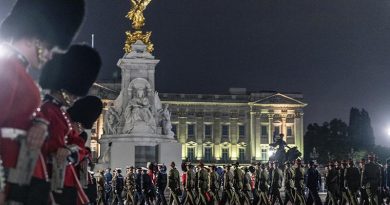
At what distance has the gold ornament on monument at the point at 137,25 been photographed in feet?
134

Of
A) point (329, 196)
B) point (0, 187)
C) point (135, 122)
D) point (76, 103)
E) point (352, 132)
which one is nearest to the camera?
point (0, 187)

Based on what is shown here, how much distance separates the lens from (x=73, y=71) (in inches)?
314

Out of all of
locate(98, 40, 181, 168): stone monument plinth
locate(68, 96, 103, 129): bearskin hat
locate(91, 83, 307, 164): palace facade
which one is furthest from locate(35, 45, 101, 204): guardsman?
locate(91, 83, 307, 164): palace facade

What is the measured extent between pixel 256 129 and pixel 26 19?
127m

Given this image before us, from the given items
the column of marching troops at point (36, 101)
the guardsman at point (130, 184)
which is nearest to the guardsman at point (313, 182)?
the guardsman at point (130, 184)

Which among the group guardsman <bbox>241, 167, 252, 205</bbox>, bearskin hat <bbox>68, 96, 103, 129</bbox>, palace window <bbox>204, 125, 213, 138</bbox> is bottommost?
guardsman <bbox>241, 167, 252, 205</bbox>

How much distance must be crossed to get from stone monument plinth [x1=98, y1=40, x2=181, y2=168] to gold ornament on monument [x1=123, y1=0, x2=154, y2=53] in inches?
30.5

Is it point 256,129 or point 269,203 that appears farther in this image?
point 256,129

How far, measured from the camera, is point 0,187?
4.45 metres

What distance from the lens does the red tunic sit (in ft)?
14.9

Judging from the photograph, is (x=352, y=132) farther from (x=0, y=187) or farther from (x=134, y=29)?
(x=0, y=187)

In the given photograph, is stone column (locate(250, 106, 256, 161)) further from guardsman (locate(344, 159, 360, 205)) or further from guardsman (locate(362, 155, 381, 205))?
guardsman (locate(362, 155, 381, 205))

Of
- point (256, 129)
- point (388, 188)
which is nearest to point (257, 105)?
point (256, 129)

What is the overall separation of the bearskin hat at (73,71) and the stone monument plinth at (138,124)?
29.2 m
